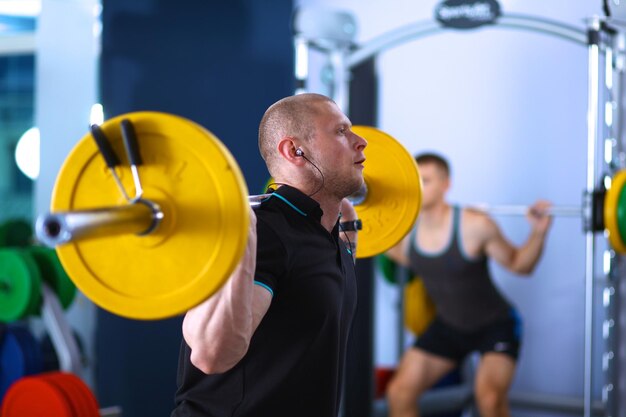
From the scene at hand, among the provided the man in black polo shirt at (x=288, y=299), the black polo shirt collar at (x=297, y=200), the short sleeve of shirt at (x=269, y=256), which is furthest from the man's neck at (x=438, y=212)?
the short sleeve of shirt at (x=269, y=256)

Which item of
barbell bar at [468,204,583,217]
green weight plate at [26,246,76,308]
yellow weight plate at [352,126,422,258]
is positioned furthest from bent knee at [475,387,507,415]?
yellow weight plate at [352,126,422,258]

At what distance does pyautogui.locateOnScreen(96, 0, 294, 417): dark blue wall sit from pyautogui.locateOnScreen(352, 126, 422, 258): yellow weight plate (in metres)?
2.09

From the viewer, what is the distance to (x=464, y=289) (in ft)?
11.8

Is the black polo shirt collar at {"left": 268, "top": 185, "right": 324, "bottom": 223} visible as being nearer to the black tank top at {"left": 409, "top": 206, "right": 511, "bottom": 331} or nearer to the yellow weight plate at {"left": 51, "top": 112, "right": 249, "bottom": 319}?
the yellow weight plate at {"left": 51, "top": 112, "right": 249, "bottom": 319}

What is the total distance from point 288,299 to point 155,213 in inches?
18.3

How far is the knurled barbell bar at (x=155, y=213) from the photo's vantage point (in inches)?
37.6

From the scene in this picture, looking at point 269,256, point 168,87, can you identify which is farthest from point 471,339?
point 269,256

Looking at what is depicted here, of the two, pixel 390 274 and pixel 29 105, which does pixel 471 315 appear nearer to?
pixel 390 274

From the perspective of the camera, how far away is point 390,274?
407 cm


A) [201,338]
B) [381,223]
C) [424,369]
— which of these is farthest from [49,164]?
[201,338]

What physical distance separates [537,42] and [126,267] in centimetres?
354

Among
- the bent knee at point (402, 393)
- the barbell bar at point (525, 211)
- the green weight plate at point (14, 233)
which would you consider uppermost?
the barbell bar at point (525, 211)

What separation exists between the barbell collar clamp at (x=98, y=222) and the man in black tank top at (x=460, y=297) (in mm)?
2679

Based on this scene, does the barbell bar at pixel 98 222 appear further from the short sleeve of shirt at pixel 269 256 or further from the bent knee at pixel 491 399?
the bent knee at pixel 491 399
